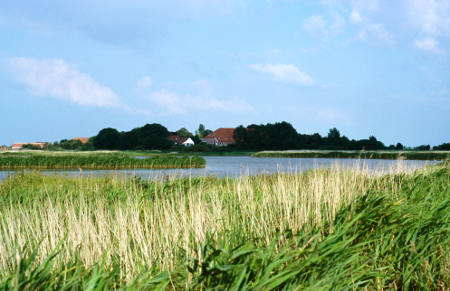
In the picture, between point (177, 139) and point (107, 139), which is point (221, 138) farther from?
point (107, 139)

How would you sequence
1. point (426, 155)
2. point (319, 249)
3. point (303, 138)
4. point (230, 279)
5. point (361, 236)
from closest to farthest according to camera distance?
1. point (230, 279)
2. point (319, 249)
3. point (361, 236)
4. point (426, 155)
5. point (303, 138)

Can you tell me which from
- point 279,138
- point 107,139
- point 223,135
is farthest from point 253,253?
point 223,135

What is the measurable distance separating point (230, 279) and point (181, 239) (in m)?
1.08

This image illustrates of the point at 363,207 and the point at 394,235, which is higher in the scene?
the point at 363,207

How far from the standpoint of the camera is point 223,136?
8556 cm

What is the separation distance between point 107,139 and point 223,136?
29.5 m

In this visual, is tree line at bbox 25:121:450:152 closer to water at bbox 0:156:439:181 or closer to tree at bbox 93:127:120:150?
tree at bbox 93:127:120:150

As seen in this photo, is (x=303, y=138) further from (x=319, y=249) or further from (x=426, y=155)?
(x=319, y=249)

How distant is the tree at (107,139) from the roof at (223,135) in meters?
26.1

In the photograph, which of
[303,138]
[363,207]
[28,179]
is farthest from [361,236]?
[303,138]

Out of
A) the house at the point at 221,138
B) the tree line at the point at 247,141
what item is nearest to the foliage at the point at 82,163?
the tree line at the point at 247,141

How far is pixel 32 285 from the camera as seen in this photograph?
7.04 feet

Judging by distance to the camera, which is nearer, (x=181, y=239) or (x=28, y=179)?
(x=181, y=239)

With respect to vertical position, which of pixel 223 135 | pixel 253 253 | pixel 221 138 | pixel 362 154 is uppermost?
pixel 223 135
